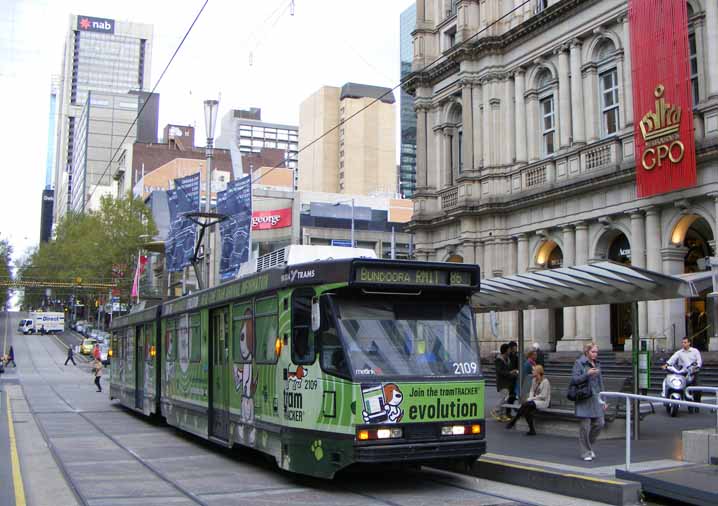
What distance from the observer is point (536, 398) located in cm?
1510

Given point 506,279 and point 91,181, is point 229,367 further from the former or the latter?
point 91,181

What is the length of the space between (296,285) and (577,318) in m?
21.9

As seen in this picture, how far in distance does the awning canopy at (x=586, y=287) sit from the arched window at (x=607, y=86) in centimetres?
1302

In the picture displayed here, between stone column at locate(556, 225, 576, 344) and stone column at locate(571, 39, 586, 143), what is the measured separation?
367 cm

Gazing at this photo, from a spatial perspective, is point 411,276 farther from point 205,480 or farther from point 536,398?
point 536,398

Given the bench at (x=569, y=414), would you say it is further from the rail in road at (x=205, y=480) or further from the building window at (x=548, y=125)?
the building window at (x=548, y=125)

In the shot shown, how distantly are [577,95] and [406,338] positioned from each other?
23.5 m

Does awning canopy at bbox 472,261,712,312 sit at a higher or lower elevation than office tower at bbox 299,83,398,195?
lower

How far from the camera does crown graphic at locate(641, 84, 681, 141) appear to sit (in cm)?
2566

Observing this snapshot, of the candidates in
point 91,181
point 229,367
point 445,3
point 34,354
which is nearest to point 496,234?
point 445,3

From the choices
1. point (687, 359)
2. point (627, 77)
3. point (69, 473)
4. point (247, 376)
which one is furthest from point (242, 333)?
point (627, 77)

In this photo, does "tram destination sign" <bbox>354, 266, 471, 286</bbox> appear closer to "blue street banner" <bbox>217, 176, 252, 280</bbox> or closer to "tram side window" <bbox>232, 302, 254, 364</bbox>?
"tram side window" <bbox>232, 302, 254, 364</bbox>

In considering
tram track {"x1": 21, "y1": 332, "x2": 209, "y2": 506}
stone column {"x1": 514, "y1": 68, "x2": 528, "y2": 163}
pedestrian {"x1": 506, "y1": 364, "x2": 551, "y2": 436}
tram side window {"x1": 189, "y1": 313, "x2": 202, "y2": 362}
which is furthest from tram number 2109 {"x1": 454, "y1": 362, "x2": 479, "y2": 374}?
stone column {"x1": 514, "y1": 68, "x2": 528, "y2": 163}

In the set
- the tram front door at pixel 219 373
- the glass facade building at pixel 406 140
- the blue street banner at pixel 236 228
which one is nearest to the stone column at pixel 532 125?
the blue street banner at pixel 236 228
